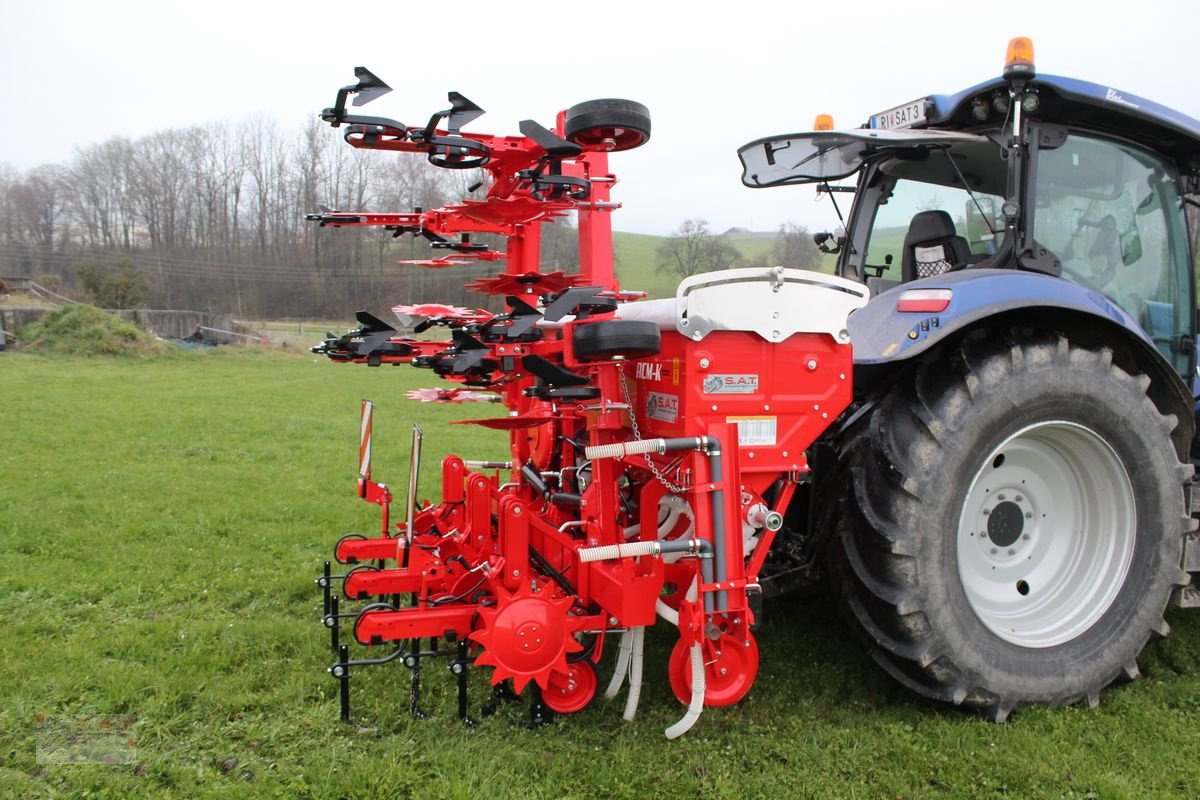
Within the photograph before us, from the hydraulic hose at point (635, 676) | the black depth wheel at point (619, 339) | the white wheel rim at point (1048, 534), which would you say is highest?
the black depth wheel at point (619, 339)

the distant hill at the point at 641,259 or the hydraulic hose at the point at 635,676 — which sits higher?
the distant hill at the point at 641,259

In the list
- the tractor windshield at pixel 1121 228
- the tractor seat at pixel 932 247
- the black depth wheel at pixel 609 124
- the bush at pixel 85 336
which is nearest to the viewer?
the black depth wheel at pixel 609 124

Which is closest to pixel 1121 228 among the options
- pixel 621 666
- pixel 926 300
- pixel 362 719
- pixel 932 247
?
pixel 932 247

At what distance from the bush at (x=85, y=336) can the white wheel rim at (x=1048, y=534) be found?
2080cm

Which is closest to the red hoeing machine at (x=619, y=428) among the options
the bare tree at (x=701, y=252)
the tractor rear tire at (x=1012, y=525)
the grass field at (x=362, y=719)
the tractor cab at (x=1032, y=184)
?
the grass field at (x=362, y=719)

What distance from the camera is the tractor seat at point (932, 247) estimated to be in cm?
383

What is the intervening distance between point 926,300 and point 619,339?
113 cm

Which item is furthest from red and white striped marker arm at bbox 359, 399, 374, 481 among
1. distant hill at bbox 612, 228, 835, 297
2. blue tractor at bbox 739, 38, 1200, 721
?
distant hill at bbox 612, 228, 835, 297

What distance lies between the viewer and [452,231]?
13.2 feet

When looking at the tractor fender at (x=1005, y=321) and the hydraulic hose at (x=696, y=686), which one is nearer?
the hydraulic hose at (x=696, y=686)

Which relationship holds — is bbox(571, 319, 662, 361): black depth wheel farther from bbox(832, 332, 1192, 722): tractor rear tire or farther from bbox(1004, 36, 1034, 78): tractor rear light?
bbox(1004, 36, 1034, 78): tractor rear light

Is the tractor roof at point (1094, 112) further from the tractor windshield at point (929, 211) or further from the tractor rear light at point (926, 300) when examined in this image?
the tractor rear light at point (926, 300)

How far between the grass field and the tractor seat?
1695 millimetres

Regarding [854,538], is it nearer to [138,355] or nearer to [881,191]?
[881,191]
